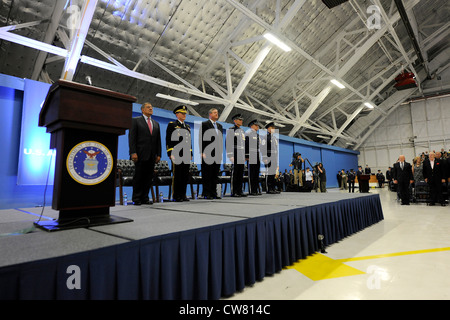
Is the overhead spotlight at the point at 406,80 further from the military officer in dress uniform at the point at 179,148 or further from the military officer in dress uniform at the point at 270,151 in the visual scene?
the military officer in dress uniform at the point at 179,148

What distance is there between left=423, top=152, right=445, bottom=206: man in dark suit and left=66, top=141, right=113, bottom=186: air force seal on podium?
7.06m

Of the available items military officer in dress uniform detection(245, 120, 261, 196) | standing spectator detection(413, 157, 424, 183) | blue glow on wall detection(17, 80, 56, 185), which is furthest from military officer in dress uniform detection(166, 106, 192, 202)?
standing spectator detection(413, 157, 424, 183)

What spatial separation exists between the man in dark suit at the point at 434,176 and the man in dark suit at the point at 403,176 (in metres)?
0.32

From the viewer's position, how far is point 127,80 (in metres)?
6.83

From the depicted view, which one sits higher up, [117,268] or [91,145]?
[91,145]

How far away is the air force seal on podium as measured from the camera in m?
1.40

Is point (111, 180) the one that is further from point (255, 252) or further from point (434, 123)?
point (434, 123)

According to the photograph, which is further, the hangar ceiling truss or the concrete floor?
the hangar ceiling truss

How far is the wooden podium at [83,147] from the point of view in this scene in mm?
1354

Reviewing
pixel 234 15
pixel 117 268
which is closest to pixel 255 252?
pixel 117 268

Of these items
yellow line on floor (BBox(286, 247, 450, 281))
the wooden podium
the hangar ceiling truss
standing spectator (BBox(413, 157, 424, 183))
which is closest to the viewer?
the wooden podium

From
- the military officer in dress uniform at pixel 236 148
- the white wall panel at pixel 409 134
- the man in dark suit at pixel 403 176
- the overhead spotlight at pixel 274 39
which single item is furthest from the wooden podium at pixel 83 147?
the white wall panel at pixel 409 134

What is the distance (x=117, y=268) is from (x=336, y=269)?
1.61 meters

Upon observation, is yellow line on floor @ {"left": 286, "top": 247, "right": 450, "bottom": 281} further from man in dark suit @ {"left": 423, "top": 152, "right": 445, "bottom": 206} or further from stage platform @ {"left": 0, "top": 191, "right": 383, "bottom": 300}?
man in dark suit @ {"left": 423, "top": 152, "right": 445, "bottom": 206}
